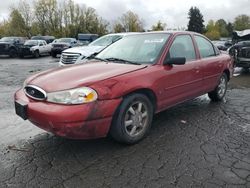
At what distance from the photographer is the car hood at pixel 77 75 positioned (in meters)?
3.81

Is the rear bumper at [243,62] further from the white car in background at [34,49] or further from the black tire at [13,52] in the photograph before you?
the black tire at [13,52]

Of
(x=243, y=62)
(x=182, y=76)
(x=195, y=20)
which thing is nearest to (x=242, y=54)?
(x=243, y=62)

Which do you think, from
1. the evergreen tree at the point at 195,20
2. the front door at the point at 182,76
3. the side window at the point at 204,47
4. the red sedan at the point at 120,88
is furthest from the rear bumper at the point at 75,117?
the evergreen tree at the point at 195,20

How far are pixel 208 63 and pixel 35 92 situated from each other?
3.36 m

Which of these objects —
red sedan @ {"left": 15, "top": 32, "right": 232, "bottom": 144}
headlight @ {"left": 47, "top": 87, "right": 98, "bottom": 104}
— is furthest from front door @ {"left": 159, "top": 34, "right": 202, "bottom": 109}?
headlight @ {"left": 47, "top": 87, "right": 98, "bottom": 104}

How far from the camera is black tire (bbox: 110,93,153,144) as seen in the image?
397 centimetres

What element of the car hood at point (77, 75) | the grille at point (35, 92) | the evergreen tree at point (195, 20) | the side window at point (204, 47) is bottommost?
the grille at point (35, 92)

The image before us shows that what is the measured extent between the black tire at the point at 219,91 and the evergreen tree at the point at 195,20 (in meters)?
77.9

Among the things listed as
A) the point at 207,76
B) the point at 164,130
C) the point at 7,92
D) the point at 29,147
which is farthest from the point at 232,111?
the point at 7,92

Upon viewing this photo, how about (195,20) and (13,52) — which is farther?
(195,20)

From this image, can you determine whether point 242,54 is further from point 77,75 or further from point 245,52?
point 77,75

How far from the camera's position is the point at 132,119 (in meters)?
4.21

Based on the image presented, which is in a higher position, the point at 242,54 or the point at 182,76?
the point at 182,76

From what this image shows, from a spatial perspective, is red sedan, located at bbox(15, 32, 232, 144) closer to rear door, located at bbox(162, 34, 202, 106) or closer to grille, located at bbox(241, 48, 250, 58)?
rear door, located at bbox(162, 34, 202, 106)
